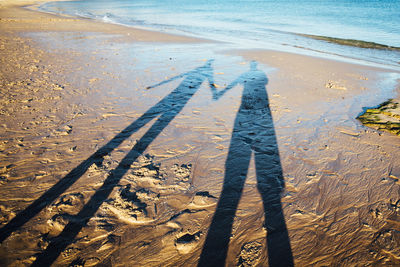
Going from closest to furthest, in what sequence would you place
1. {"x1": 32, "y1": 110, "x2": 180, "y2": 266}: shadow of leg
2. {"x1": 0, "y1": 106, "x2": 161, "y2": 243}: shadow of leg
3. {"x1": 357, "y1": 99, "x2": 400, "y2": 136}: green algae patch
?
{"x1": 32, "y1": 110, "x2": 180, "y2": 266}: shadow of leg, {"x1": 0, "y1": 106, "x2": 161, "y2": 243}: shadow of leg, {"x1": 357, "y1": 99, "x2": 400, "y2": 136}: green algae patch

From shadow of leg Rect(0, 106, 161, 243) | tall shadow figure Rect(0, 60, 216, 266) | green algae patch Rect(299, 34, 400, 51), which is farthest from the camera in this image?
green algae patch Rect(299, 34, 400, 51)

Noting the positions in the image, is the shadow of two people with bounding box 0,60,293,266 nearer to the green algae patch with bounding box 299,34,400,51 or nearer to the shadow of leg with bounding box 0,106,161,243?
the shadow of leg with bounding box 0,106,161,243

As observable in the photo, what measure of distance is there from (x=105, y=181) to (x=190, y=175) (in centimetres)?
138

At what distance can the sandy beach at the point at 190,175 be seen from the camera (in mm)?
2266

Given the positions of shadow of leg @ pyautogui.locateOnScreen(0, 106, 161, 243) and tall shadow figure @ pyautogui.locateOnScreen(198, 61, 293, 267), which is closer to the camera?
tall shadow figure @ pyautogui.locateOnScreen(198, 61, 293, 267)

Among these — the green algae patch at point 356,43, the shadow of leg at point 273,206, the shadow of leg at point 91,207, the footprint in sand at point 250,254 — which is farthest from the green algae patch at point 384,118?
the green algae patch at point 356,43

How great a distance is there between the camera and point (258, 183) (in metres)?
3.14

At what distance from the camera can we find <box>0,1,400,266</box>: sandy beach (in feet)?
7.43

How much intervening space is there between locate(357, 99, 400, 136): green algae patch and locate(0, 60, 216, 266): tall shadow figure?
5016 mm

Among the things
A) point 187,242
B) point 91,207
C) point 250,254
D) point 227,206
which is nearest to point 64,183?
point 91,207

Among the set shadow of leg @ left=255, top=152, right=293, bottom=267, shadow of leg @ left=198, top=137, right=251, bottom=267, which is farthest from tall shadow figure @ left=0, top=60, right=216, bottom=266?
shadow of leg @ left=255, top=152, right=293, bottom=267

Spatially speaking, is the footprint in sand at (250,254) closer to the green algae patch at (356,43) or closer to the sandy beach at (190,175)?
the sandy beach at (190,175)

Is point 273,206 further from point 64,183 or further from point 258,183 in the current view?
point 64,183

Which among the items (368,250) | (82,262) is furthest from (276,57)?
(82,262)
